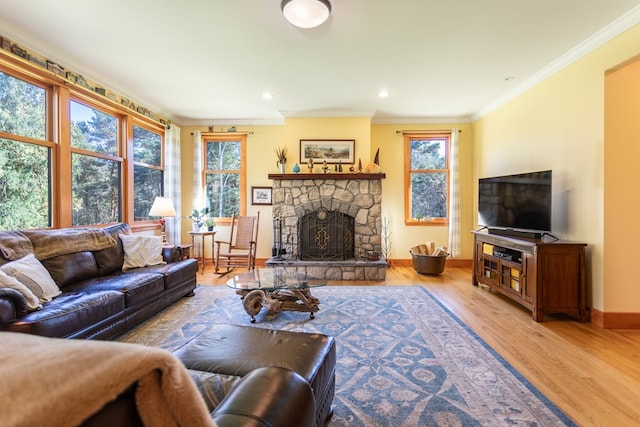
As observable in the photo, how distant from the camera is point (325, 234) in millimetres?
4938

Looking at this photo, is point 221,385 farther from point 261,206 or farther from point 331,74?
point 261,206

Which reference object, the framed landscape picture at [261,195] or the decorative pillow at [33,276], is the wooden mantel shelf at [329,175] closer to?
the framed landscape picture at [261,195]

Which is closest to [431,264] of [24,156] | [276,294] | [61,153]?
[276,294]

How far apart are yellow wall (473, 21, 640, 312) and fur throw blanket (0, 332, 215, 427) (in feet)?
11.9

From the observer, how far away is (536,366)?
2.09 m

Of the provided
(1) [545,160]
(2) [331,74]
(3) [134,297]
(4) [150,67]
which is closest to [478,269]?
(1) [545,160]

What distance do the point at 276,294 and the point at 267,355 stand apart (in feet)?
5.50

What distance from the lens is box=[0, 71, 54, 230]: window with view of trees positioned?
108 inches

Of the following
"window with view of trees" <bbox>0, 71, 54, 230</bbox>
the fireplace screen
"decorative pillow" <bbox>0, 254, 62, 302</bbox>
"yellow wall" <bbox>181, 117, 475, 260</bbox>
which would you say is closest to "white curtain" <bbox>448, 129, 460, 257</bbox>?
"yellow wall" <bbox>181, 117, 475, 260</bbox>

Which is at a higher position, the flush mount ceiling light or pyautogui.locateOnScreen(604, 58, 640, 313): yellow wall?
the flush mount ceiling light

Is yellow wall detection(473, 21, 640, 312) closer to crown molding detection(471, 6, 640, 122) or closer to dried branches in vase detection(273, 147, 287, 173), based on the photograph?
crown molding detection(471, 6, 640, 122)

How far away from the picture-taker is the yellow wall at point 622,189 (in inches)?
105

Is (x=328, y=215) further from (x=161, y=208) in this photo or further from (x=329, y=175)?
(x=161, y=208)

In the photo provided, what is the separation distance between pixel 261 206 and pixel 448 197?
3.51m
